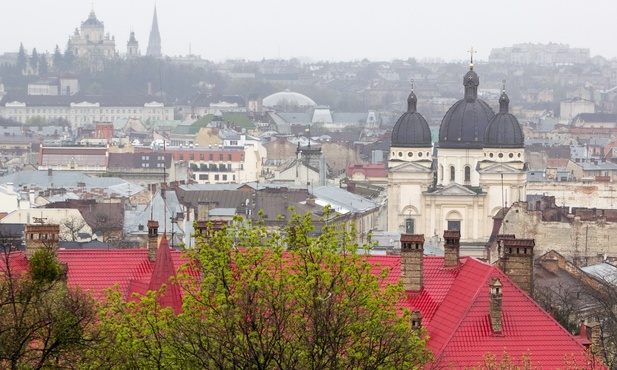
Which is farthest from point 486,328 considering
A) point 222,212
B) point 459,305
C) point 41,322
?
point 222,212

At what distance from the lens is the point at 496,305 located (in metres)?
31.0

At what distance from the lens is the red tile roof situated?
30469 mm

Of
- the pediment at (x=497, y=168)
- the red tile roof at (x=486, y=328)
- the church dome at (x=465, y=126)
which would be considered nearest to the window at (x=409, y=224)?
the pediment at (x=497, y=168)

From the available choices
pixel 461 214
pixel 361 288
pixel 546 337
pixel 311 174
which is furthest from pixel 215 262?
pixel 311 174

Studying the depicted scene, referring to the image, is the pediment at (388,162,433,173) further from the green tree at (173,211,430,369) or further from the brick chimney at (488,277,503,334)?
the green tree at (173,211,430,369)

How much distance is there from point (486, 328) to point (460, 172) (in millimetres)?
49898

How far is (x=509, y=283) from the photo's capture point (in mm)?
31875

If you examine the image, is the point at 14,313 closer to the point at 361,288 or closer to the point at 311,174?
the point at 361,288

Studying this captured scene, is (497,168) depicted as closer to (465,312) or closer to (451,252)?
(451,252)

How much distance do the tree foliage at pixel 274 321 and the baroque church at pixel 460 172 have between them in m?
50.6

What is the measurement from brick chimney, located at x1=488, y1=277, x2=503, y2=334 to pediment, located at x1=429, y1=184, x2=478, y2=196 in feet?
156

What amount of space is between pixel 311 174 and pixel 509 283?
227 ft

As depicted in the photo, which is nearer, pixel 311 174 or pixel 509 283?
pixel 509 283

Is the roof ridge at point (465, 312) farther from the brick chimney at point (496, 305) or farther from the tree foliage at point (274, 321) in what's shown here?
the tree foliage at point (274, 321)
